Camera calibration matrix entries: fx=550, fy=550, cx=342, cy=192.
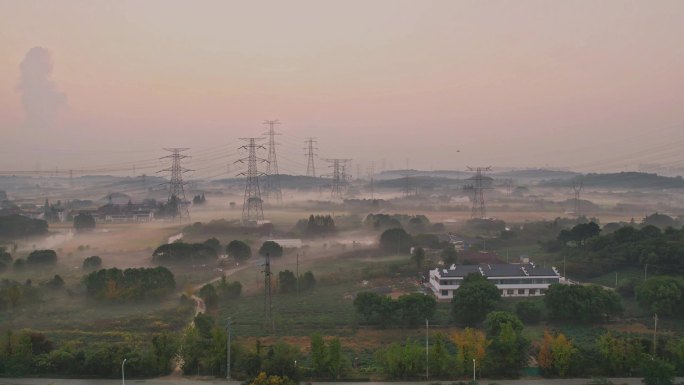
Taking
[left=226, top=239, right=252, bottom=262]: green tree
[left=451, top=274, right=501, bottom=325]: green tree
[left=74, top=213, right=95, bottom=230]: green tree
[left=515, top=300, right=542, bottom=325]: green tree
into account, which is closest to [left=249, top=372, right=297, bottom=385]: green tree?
[left=451, top=274, right=501, bottom=325]: green tree

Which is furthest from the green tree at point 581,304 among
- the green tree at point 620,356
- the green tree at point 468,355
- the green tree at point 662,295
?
the green tree at point 468,355

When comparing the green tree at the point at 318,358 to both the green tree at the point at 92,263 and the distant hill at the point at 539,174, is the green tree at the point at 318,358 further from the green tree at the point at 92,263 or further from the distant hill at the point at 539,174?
the distant hill at the point at 539,174

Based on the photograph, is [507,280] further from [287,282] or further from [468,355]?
[468,355]

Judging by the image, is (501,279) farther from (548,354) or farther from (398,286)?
(548,354)

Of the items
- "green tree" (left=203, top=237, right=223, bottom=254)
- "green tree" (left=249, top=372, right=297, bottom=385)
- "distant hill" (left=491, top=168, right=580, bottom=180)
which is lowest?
"green tree" (left=249, top=372, right=297, bottom=385)

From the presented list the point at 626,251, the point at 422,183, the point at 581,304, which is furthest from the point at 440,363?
the point at 422,183

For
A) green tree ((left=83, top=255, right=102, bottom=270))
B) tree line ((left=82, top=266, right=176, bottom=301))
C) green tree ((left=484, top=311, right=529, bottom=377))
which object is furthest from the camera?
green tree ((left=83, top=255, right=102, bottom=270))

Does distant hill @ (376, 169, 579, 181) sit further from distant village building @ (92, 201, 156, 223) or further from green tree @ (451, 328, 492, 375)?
green tree @ (451, 328, 492, 375)
